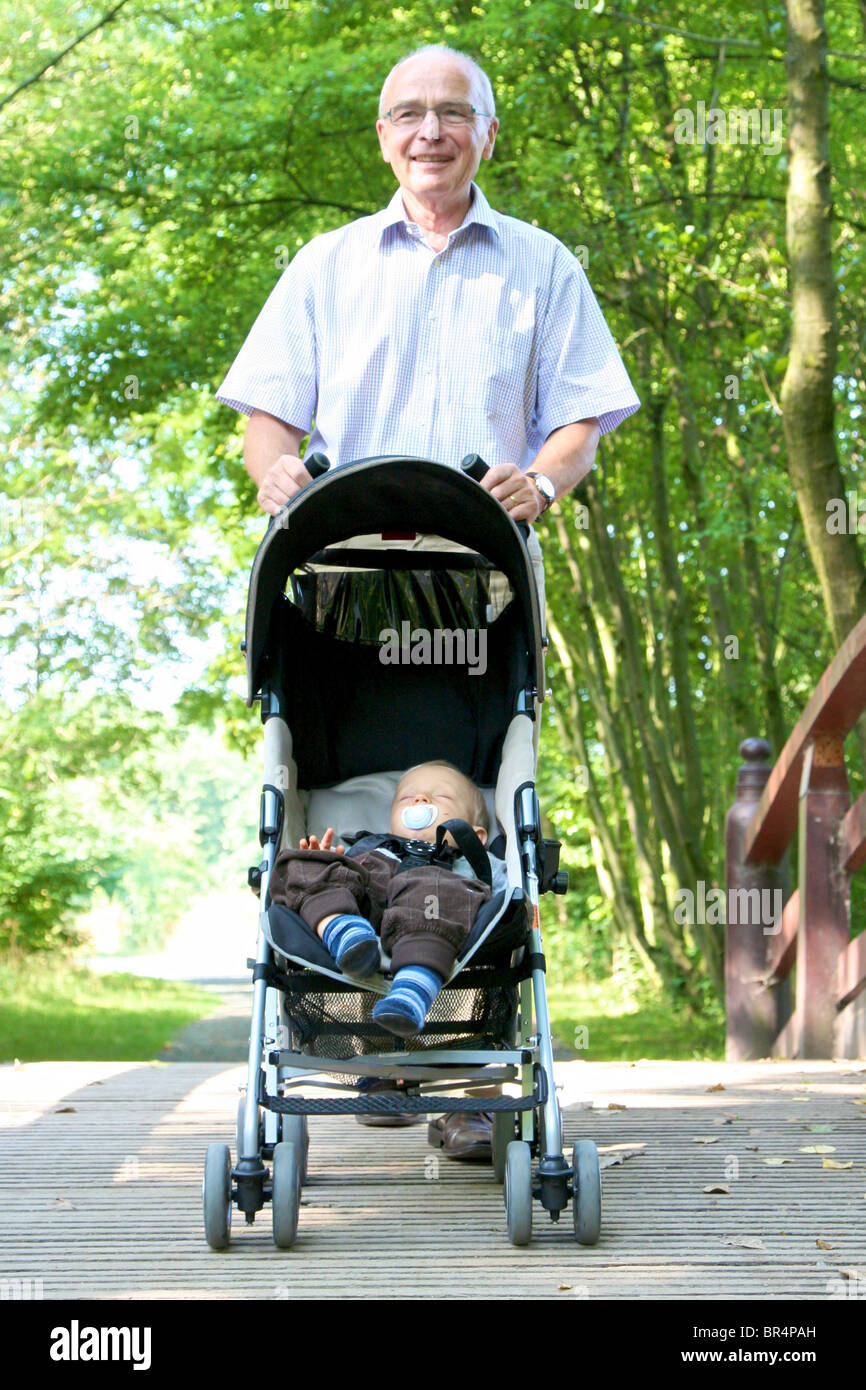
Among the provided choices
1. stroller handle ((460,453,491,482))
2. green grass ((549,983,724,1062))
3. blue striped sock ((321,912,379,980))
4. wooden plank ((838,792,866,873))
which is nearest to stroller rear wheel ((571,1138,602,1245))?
blue striped sock ((321,912,379,980))

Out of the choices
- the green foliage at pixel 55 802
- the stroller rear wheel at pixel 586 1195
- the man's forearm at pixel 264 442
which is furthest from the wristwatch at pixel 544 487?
the green foliage at pixel 55 802

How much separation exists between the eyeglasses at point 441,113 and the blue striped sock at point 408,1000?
219 centimetres

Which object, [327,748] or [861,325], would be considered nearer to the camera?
[327,748]

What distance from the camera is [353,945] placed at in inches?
122

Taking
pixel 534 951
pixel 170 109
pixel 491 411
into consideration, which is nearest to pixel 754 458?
pixel 170 109

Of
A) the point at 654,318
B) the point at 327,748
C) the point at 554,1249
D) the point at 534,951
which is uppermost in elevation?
the point at 654,318

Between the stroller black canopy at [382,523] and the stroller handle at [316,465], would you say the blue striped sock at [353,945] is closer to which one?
the stroller black canopy at [382,523]

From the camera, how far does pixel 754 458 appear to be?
12.4 meters

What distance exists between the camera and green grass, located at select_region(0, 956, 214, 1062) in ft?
40.9

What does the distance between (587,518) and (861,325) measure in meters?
2.66

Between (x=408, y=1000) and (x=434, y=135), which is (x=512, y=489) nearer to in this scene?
(x=434, y=135)

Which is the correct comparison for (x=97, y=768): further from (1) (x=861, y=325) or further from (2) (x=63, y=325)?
(1) (x=861, y=325)

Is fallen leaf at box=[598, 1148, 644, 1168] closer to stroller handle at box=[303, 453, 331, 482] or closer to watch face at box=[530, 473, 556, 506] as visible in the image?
watch face at box=[530, 473, 556, 506]

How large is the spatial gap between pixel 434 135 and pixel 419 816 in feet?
5.69
